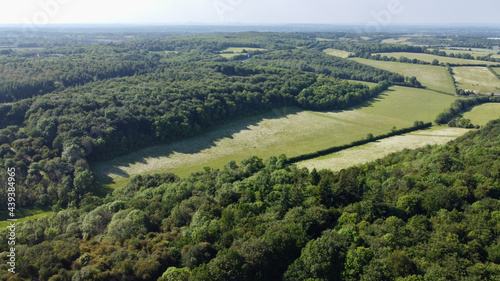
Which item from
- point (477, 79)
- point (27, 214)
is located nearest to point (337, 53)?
point (477, 79)

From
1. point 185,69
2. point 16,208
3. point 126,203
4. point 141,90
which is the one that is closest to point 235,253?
point 126,203

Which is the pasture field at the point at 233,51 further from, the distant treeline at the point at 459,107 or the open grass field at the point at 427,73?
the distant treeline at the point at 459,107

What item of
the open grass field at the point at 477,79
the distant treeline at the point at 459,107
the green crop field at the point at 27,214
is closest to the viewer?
the green crop field at the point at 27,214

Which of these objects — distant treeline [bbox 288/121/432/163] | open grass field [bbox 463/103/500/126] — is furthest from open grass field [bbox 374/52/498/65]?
distant treeline [bbox 288/121/432/163]

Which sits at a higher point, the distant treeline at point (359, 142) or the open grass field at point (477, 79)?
the open grass field at point (477, 79)

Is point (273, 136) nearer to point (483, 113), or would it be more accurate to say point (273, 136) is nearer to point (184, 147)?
point (184, 147)

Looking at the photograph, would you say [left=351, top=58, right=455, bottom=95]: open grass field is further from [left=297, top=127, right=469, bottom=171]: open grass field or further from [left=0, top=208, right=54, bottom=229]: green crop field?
[left=0, top=208, right=54, bottom=229]: green crop field

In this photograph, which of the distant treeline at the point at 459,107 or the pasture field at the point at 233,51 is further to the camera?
the pasture field at the point at 233,51

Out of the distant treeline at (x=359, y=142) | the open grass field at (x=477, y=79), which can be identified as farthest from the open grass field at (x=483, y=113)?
the open grass field at (x=477, y=79)

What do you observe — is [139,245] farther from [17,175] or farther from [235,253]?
[17,175]
